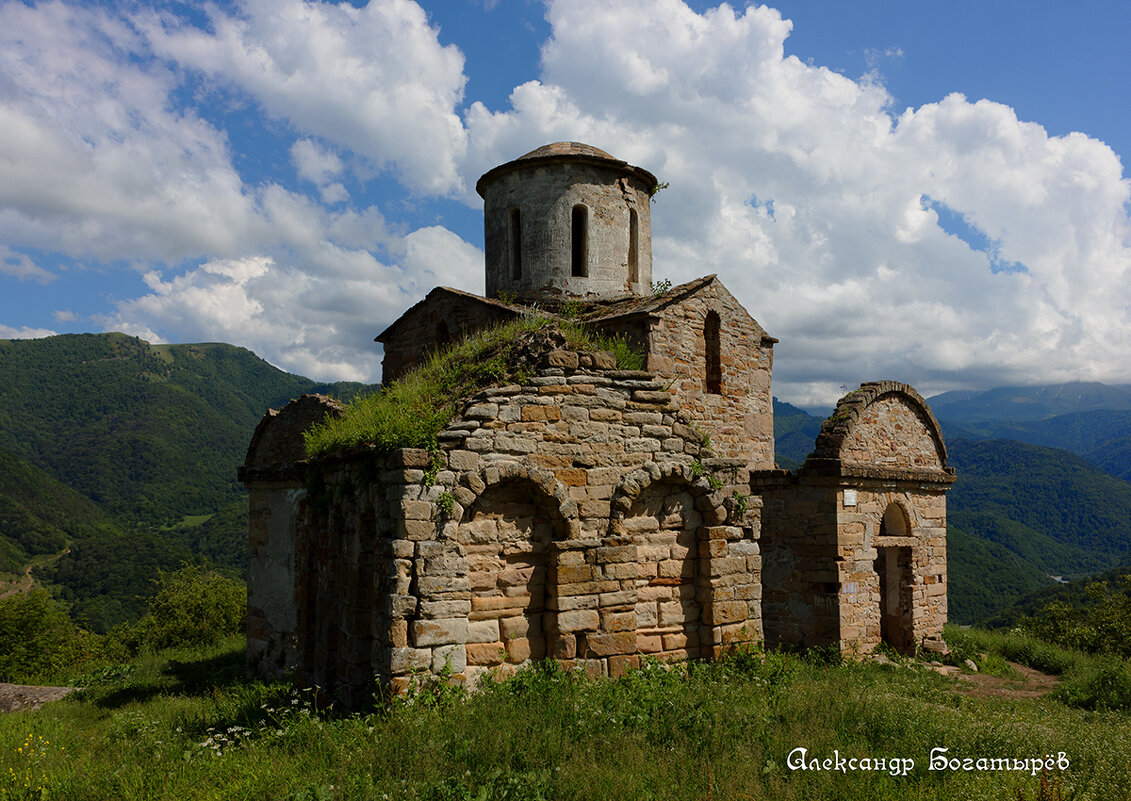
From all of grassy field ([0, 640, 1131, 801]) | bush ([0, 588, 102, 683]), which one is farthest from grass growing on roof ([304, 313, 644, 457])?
bush ([0, 588, 102, 683])

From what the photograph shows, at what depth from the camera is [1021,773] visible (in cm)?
524

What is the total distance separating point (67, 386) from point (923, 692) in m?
139

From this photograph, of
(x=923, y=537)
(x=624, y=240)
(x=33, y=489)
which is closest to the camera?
(x=923, y=537)

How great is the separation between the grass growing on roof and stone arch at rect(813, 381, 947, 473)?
16.6ft

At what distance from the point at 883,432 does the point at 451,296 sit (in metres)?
8.43

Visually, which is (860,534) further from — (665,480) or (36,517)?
(36,517)

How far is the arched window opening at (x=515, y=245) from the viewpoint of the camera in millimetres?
15766

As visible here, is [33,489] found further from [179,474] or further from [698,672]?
[698,672]

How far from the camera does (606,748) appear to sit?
523 centimetres

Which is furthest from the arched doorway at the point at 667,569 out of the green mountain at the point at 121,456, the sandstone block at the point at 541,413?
the green mountain at the point at 121,456

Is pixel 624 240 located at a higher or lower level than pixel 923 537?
higher

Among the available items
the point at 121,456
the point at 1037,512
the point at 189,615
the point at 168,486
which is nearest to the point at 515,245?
the point at 189,615

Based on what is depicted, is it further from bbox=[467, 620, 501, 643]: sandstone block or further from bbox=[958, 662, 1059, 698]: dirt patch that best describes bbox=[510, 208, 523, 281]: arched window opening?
bbox=[958, 662, 1059, 698]: dirt patch

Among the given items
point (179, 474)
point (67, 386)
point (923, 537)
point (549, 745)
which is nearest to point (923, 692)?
point (923, 537)
